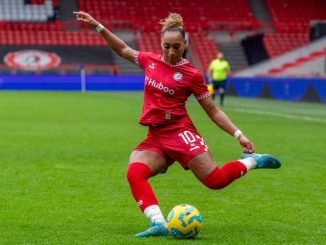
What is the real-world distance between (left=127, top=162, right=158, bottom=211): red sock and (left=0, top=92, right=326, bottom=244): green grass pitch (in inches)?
12.3

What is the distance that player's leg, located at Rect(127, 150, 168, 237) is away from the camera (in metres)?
6.86

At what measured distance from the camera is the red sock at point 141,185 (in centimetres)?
699

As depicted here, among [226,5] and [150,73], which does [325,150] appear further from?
[226,5]

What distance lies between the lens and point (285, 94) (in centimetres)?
3697

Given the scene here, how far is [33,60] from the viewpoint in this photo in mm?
49156

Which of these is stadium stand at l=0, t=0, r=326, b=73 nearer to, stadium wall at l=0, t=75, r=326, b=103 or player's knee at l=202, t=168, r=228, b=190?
stadium wall at l=0, t=75, r=326, b=103

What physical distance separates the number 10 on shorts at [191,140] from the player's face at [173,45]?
64cm

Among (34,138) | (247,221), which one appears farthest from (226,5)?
(247,221)

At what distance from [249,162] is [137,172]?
1.14m

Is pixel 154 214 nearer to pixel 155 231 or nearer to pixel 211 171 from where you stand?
pixel 155 231

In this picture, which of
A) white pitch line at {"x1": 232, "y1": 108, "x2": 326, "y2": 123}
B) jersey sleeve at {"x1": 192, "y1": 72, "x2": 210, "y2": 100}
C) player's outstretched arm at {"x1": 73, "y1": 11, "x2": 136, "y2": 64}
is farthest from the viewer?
white pitch line at {"x1": 232, "y1": 108, "x2": 326, "y2": 123}

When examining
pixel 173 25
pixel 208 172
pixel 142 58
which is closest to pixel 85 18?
pixel 142 58

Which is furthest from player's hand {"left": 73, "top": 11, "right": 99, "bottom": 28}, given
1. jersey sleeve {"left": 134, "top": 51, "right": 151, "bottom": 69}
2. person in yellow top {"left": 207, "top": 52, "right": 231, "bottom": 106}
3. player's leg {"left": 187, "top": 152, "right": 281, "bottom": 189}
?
person in yellow top {"left": 207, "top": 52, "right": 231, "bottom": 106}

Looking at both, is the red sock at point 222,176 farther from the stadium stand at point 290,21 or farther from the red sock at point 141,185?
the stadium stand at point 290,21
